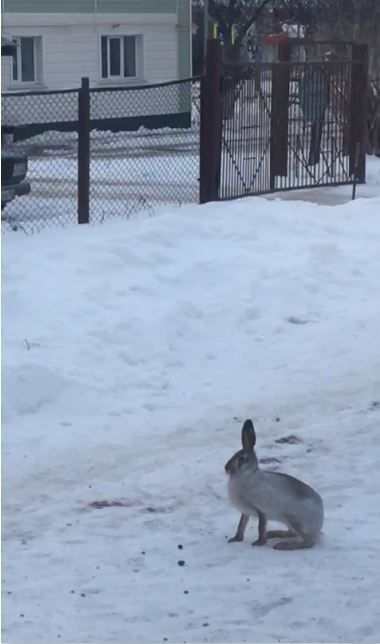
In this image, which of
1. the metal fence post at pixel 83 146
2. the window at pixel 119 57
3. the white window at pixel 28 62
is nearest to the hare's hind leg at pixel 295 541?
the metal fence post at pixel 83 146

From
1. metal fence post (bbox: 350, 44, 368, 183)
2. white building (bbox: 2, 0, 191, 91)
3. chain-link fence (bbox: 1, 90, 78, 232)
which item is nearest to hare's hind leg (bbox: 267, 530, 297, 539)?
chain-link fence (bbox: 1, 90, 78, 232)

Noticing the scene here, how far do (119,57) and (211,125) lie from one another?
16.0 m

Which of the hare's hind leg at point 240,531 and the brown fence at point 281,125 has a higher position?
the brown fence at point 281,125

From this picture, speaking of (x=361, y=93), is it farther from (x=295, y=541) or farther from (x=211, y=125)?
(x=295, y=541)

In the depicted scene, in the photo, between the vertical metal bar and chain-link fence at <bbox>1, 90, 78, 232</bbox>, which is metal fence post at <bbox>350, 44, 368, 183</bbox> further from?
chain-link fence at <bbox>1, 90, 78, 232</bbox>

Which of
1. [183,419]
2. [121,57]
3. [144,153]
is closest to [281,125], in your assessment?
[144,153]

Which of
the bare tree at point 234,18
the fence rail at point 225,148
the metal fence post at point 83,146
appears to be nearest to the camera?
the metal fence post at point 83,146

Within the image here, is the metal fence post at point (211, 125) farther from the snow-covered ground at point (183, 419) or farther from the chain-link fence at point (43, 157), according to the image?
the snow-covered ground at point (183, 419)

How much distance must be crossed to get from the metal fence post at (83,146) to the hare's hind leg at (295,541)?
25.7 feet

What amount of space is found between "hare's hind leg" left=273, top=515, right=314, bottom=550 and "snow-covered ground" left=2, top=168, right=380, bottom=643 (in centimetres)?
6

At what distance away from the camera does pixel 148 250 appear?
1137 centimetres

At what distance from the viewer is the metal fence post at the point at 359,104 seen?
1844 centimetres

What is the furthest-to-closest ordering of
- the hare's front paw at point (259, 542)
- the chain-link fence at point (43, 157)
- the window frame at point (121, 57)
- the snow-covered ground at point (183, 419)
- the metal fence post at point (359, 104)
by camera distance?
the window frame at point (121, 57) < the metal fence post at point (359, 104) < the chain-link fence at point (43, 157) < the hare's front paw at point (259, 542) < the snow-covered ground at point (183, 419)

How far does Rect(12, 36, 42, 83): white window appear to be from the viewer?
28969 mm
